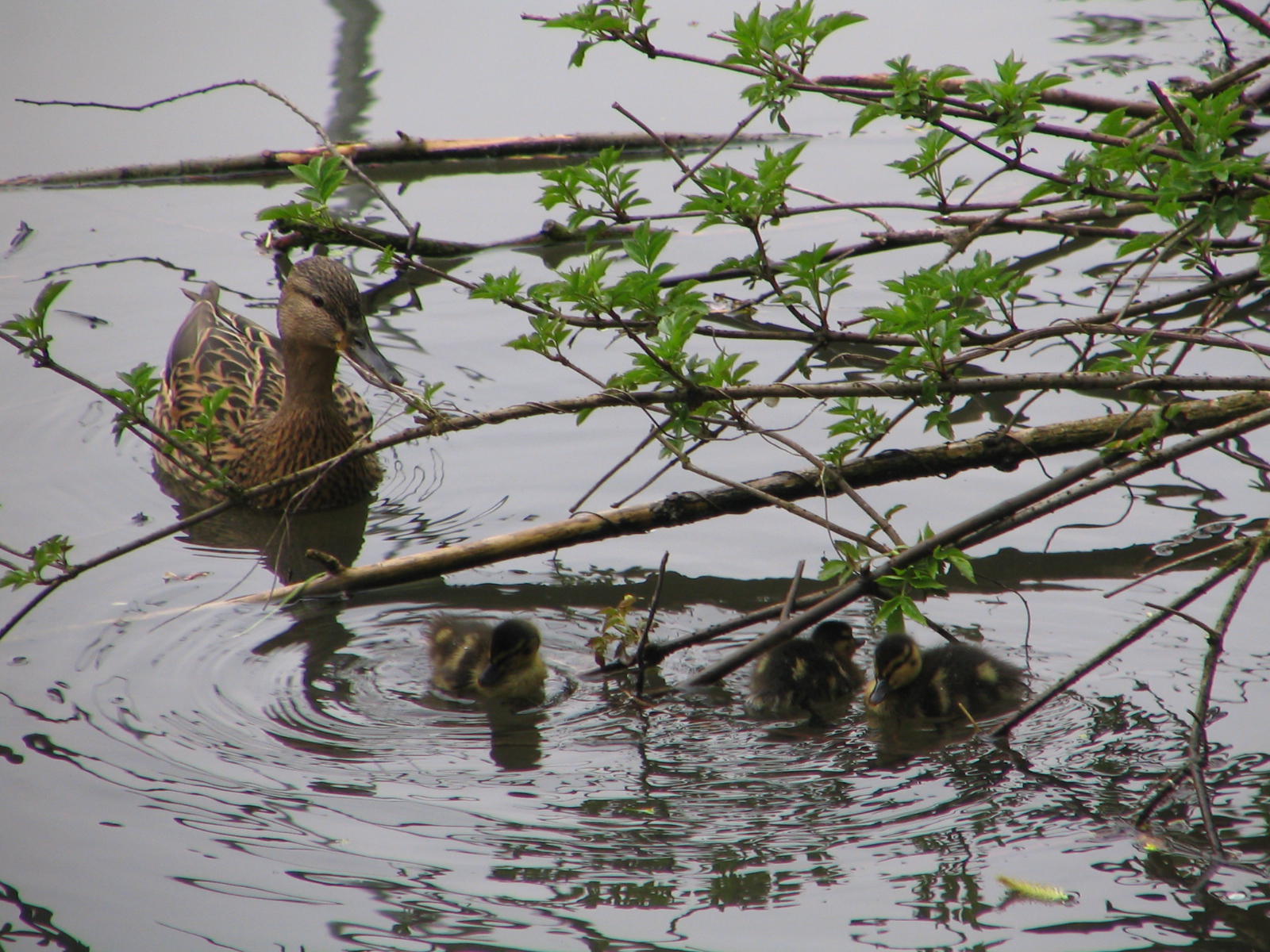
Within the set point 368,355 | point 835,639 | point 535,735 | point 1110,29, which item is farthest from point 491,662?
point 1110,29

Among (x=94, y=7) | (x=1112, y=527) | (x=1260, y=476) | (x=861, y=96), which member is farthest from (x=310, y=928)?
(x=94, y=7)

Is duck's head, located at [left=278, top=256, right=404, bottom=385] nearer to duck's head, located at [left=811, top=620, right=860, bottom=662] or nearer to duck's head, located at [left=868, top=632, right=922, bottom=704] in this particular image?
duck's head, located at [left=811, top=620, right=860, bottom=662]

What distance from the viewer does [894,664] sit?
3.55m

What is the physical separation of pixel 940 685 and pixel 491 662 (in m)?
1.10

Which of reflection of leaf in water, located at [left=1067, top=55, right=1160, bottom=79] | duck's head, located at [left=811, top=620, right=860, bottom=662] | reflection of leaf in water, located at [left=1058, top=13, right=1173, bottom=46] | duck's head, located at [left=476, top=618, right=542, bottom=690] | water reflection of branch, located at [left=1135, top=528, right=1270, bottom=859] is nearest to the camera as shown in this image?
water reflection of branch, located at [left=1135, top=528, right=1270, bottom=859]

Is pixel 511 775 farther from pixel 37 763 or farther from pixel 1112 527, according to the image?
pixel 1112 527

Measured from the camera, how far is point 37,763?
10.9 ft

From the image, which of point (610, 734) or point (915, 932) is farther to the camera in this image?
point (610, 734)

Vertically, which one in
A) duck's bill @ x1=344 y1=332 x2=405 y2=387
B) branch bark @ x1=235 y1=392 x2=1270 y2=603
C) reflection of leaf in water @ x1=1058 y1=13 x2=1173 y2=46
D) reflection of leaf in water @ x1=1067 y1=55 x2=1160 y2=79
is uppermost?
reflection of leaf in water @ x1=1058 y1=13 x2=1173 y2=46

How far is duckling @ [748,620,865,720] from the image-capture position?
3.65m

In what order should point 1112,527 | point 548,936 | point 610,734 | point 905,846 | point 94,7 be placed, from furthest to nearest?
point 94,7 → point 1112,527 → point 610,734 → point 905,846 → point 548,936

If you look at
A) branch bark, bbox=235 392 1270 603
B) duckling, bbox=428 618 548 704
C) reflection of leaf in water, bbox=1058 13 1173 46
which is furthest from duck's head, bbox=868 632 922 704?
reflection of leaf in water, bbox=1058 13 1173 46

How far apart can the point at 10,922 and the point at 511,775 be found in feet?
3.51

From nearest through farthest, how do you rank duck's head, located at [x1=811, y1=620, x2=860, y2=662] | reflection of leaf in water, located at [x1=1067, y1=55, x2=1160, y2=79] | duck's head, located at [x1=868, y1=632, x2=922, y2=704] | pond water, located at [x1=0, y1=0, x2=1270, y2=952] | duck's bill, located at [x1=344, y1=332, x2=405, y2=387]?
pond water, located at [x1=0, y1=0, x2=1270, y2=952], duck's head, located at [x1=868, y1=632, x2=922, y2=704], duck's head, located at [x1=811, y1=620, x2=860, y2=662], duck's bill, located at [x1=344, y1=332, x2=405, y2=387], reflection of leaf in water, located at [x1=1067, y1=55, x2=1160, y2=79]
